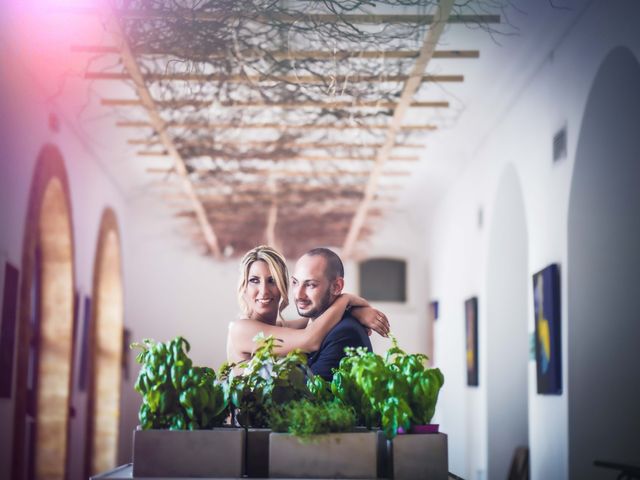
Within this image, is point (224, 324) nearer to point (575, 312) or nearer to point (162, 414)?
point (575, 312)

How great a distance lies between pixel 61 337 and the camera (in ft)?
28.3

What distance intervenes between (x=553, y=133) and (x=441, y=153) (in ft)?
12.1

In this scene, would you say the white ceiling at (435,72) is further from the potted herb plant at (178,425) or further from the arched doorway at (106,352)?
the potted herb plant at (178,425)

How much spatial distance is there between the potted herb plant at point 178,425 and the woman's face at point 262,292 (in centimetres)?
91

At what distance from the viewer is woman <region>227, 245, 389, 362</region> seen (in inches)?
134

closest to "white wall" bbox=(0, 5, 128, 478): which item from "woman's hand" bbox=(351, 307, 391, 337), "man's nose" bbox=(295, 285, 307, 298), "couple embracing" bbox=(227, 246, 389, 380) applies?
"couple embracing" bbox=(227, 246, 389, 380)

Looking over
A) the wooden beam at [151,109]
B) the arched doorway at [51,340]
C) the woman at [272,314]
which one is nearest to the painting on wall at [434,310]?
the wooden beam at [151,109]

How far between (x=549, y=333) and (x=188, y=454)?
158 inches

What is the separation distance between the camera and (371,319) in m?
3.48

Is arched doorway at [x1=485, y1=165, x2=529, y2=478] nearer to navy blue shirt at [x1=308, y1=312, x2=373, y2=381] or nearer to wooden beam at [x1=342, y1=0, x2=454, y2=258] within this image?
wooden beam at [x1=342, y1=0, x2=454, y2=258]

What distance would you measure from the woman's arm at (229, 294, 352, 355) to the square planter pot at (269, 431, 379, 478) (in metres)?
0.73

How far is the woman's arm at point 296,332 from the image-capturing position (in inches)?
133

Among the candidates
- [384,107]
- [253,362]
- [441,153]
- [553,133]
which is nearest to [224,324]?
[441,153]

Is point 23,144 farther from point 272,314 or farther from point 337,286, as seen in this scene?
point 337,286
